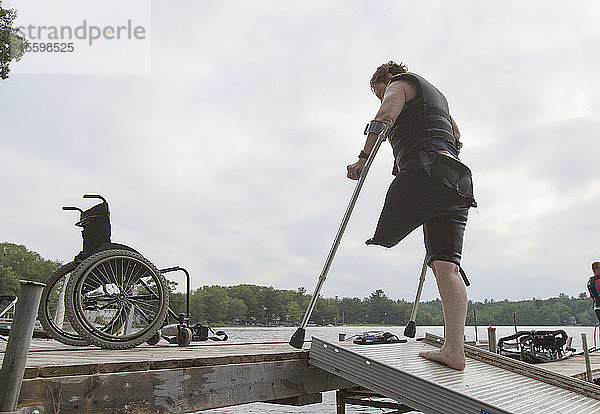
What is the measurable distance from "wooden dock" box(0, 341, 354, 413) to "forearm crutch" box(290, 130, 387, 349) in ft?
0.37

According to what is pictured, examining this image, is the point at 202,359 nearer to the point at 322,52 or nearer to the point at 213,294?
the point at 322,52

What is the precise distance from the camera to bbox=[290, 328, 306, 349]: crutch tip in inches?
143

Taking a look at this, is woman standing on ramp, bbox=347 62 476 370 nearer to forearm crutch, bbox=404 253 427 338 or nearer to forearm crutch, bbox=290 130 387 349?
forearm crutch, bbox=290 130 387 349

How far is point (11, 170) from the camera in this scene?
34.4 metres

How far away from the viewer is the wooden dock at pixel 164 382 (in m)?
2.21

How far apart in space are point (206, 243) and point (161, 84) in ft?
108

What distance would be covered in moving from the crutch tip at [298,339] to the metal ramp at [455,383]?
0.80 feet

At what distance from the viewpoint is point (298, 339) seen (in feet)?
11.9

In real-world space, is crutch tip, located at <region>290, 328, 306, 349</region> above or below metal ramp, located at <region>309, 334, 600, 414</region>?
above

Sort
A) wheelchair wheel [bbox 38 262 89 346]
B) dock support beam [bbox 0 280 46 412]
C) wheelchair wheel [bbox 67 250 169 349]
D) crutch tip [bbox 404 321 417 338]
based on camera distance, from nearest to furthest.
→ dock support beam [bbox 0 280 46 412] < wheelchair wheel [bbox 67 250 169 349] < wheelchair wheel [bbox 38 262 89 346] < crutch tip [bbox 404 321 417 338]

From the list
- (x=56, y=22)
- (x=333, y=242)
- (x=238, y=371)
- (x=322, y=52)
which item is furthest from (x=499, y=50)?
(x=238, y=371)

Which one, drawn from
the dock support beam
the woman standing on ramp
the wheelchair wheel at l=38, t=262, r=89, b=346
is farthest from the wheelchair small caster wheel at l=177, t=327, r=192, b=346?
the dock support beam

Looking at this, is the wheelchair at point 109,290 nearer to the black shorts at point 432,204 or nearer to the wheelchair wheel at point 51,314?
the wheelchair wheel at point 51,314

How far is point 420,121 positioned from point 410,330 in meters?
2.34
